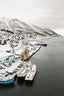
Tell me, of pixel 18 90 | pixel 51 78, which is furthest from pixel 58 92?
pixel 18 90

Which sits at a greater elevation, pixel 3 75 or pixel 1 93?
pixel 3 75

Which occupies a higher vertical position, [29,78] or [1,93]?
[29,78]

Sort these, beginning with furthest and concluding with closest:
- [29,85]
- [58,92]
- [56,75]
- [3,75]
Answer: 1. [56,75]
2. [3,75]
3. [29,85]
4. [58,92]

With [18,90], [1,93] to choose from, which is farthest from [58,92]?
[1,93]

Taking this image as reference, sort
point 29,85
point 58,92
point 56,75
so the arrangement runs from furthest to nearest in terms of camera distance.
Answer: point 56,75 < point 29,85 < point 58,92

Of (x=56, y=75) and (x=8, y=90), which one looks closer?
(x=8, y=90)

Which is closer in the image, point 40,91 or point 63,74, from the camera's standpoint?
point 40,91

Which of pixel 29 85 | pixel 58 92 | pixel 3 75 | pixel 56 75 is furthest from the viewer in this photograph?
pixel 56 75

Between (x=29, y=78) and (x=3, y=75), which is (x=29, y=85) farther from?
(x=3, y=75)

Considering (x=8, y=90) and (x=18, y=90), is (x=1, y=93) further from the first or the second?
(x=18, y=90)
